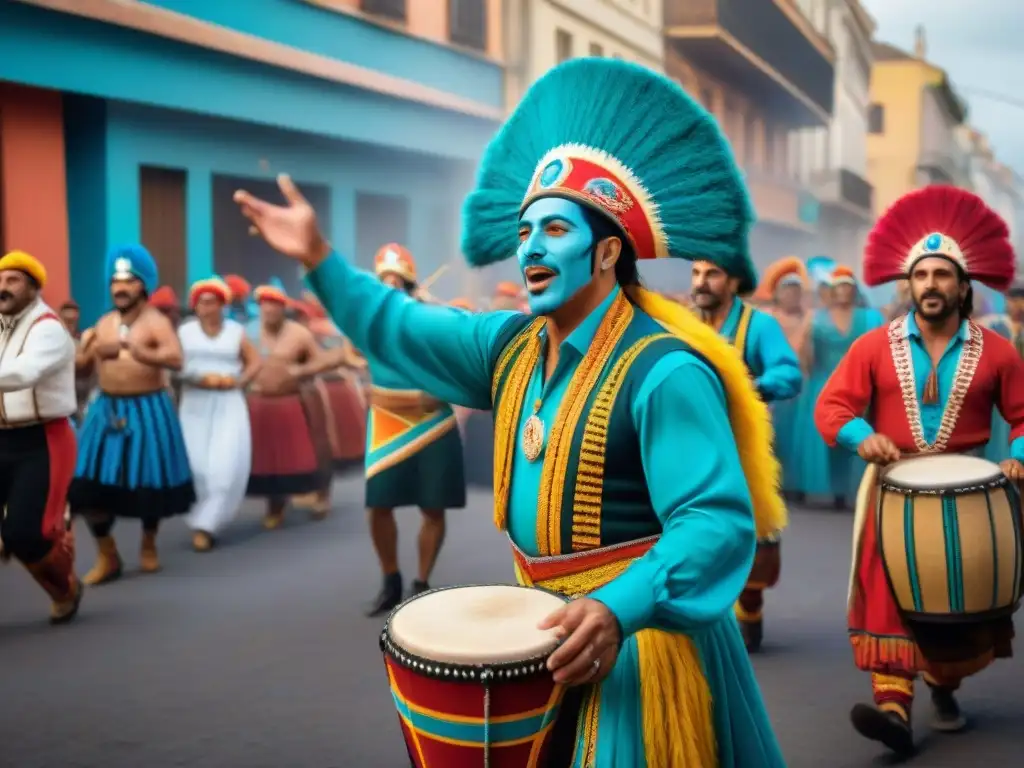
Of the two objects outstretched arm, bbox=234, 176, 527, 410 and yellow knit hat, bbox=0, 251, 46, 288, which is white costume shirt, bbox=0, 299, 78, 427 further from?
outstretched arm, bbox=234, 176, 527, 410

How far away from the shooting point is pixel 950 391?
521 cm

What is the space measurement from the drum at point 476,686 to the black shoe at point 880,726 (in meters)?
2.74

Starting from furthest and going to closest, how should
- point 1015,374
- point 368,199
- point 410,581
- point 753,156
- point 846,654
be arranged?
point 753,156 → point 368,199 → point 410,581 → point 846,654 → point 1015,374

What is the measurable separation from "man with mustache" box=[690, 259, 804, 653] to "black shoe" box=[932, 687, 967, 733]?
115 centimetres

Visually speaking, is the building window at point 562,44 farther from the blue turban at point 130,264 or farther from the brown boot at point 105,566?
the brown boot at point 105,566

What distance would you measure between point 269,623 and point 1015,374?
4.06 m

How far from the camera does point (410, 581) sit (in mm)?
8055

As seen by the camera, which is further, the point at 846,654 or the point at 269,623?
the point at 269,623

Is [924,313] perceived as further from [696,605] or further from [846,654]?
[696,605]

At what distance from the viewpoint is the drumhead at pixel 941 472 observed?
194 inches

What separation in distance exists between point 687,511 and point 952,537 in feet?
8.89

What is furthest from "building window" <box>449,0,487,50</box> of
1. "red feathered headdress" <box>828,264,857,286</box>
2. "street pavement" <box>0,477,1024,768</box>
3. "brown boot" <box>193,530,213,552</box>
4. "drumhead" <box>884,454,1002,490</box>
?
"drumhead" <box>884,454,1002,490</box>

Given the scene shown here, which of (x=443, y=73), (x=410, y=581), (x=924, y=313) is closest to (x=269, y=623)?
(x=410, y=581)

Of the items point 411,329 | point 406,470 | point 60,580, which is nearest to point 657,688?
point 411,329
